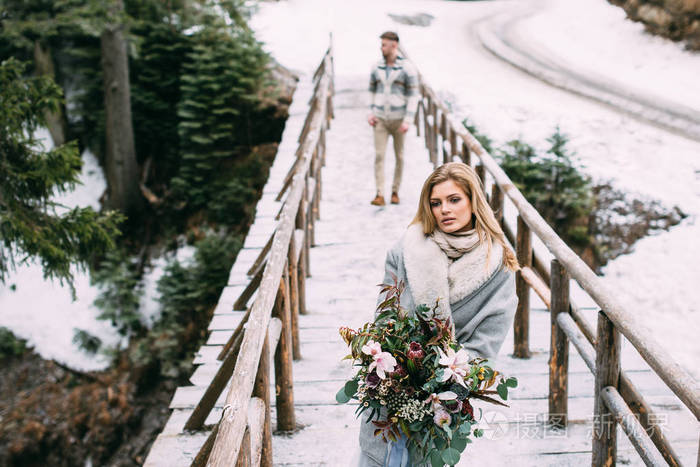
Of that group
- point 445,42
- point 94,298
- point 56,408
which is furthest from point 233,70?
point 445,42

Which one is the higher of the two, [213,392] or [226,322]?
[213,392]

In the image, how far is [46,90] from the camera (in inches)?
269

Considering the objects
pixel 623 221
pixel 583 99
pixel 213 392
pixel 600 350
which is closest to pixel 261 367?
pixel 213 392

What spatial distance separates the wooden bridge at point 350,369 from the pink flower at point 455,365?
759mm

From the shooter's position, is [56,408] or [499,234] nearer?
[499,234]

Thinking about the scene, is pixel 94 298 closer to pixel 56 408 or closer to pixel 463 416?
pixel 56 408

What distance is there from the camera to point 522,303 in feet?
14.5

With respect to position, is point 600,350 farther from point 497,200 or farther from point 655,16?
point 655,16

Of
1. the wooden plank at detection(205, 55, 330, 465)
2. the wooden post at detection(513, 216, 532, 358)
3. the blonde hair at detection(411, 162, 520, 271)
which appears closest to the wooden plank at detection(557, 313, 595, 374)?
Result: the wooden post at detection(513, 216, 532, 358)

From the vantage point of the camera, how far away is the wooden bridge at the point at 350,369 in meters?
2.61

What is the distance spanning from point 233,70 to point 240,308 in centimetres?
833

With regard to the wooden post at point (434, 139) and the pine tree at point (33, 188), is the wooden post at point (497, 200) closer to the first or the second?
the wooden post at point (434, 139)

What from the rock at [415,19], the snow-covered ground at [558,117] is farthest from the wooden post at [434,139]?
the rock at [415,19]

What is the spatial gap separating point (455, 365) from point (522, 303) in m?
2.61
